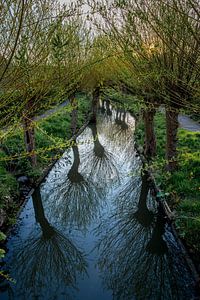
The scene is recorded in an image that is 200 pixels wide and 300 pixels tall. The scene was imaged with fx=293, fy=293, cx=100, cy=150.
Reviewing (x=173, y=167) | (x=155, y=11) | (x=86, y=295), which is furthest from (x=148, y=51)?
(x=86, y=295)

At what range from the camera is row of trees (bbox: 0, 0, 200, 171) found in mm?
3760

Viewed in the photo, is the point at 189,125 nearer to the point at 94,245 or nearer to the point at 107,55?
the point at 107,55

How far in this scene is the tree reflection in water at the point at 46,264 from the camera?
572 cm

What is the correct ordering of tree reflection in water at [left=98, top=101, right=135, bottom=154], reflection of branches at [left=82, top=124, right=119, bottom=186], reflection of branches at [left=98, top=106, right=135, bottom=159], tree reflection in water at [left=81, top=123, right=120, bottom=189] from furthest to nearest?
1. tree reflection in water at [left=98, top=101, right=135, bottom=154]
2. reflection of branches at [left=98, top=106, right=135, bottom=159]
3. reflection of branches at [left=82, top=124, right=119, bottom=186]
4. tree reflection in water at [left=81, top=123, right=120, bottom=189]

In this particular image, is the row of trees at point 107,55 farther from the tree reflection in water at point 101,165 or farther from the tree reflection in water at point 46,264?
the tree reflection in water at point 46,264

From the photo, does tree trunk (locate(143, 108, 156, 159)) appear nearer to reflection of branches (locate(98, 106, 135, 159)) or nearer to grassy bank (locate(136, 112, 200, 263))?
grassy bank (locate(136, 112, 200, 263))

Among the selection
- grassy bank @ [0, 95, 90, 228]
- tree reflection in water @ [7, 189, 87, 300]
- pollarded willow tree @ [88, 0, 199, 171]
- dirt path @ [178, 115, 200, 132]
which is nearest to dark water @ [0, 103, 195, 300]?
tree reflection in water @ [7, 189, 87, 300]

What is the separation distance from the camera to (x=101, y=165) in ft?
41.4

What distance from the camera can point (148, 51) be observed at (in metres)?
7.21

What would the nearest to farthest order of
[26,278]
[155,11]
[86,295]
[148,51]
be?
[86,295]
[26,278]
[155,11]
[148,51]

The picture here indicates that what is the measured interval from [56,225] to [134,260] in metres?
2.45

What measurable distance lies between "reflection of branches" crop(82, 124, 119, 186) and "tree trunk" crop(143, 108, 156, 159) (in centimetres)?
153

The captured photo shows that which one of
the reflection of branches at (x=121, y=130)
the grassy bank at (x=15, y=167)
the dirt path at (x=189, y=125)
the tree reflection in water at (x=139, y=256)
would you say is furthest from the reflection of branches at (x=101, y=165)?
the dirt path at (x=189, y=125)

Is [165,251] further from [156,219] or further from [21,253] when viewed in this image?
[21,253]
